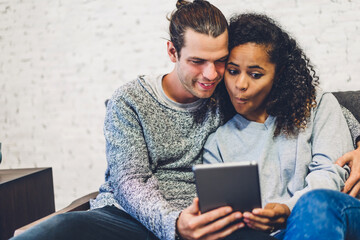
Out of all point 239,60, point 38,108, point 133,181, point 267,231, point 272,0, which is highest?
point 272,0

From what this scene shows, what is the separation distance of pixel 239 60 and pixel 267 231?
497 millimetres

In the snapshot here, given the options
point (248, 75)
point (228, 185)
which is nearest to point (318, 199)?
point (228, 185)

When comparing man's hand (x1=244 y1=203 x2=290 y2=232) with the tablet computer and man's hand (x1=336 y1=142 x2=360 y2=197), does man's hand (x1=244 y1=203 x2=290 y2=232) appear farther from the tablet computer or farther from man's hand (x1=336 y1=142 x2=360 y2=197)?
man's hand (x1=336 y1=142 x2=360 y2=197)

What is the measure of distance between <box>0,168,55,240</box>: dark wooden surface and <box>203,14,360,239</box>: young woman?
84cm

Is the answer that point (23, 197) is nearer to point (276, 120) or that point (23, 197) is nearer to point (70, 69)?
point (70, 69)

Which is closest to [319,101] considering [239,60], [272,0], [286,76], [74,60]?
[286,76]

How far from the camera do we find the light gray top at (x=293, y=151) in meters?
1.02

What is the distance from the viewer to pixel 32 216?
1.55m

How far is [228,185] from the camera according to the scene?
0.74 meters

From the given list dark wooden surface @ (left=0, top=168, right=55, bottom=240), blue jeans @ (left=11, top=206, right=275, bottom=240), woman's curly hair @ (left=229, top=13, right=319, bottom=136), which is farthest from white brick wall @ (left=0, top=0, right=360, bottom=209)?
blue jeans @ (left=11, top=206, right=275, bottom=240)

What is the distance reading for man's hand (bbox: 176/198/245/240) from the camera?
79 cm

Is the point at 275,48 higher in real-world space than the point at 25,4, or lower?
lower

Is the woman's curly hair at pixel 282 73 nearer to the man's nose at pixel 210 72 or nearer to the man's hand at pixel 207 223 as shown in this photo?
the man's nose at pixel 210 72

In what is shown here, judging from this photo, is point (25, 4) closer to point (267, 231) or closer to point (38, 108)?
point (38, 108)
